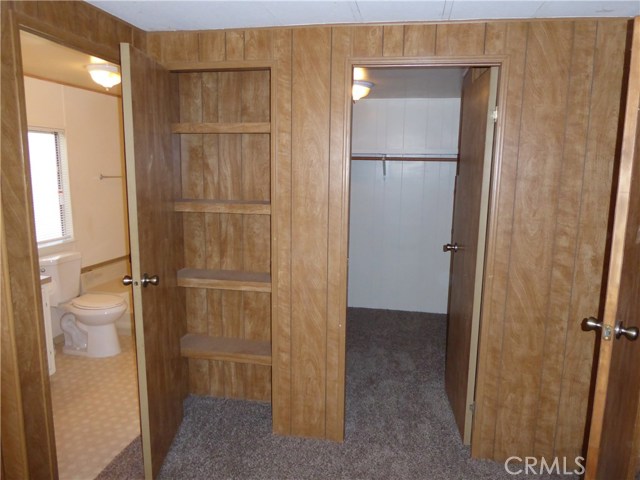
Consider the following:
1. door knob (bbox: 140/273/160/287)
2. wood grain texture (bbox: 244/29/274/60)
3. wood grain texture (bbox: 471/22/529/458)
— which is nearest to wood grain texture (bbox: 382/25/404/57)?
wood grain texture (bbox: 471/22/529/458)

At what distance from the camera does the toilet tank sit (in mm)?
3434

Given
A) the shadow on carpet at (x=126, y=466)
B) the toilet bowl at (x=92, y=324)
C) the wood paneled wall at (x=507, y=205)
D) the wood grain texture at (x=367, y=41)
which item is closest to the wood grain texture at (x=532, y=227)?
the wood paneled wall at (x=507, y=205)

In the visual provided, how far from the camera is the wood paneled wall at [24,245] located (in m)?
1.54

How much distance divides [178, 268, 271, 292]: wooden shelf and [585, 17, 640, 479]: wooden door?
1609 millimetres

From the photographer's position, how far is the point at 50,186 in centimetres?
384

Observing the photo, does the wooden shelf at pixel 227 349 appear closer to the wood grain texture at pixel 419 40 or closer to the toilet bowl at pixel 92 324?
the toilet bowl at pixel 92 324

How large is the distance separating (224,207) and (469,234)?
1387mm

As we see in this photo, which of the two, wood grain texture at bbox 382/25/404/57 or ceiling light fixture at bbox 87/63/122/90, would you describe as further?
ceiling light fixture at bbox 87/63/122/90

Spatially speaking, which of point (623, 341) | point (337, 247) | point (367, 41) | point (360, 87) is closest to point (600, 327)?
point (623, 341)

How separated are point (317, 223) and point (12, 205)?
1.30 metres

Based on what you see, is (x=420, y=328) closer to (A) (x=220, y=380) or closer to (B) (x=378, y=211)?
(B) (x=378, y=211)

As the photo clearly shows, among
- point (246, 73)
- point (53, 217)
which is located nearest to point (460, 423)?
point (246, 73)

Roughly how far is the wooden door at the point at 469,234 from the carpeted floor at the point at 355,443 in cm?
18

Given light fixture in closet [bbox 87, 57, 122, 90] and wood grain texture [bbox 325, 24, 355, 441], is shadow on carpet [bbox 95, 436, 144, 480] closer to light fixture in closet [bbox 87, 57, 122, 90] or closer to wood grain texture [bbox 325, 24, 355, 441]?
wood grain texture [bbox 325, 24, 355, 441]
